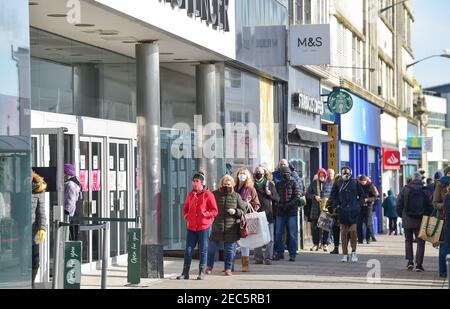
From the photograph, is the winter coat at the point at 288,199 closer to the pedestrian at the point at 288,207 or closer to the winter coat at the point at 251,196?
the pedestrian at the point at 288,207

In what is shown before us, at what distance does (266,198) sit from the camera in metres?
20.1

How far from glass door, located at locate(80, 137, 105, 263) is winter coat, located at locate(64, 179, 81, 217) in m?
1.52

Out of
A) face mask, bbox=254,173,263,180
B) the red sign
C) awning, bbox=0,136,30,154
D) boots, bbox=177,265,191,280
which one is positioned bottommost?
boots, bbox=177,265,191,280

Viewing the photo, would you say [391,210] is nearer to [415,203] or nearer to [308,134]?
[308,134]

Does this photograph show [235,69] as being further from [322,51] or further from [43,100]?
[43,100]

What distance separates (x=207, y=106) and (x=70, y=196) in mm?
5539

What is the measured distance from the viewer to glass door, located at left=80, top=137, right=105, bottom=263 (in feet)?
59.3

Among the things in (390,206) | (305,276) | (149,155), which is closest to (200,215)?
(149,155)

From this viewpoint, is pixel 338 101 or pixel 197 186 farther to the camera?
pixel 338 101

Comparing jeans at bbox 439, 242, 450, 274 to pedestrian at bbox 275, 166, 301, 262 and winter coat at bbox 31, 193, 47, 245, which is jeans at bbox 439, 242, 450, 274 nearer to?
pedestrian at bbox 275, 166, 301, 262

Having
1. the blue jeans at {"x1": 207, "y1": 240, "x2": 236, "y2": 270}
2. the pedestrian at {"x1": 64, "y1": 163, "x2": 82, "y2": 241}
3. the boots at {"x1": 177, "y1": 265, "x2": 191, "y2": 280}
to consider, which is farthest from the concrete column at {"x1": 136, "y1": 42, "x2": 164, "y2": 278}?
the pedestrian at {"x1": 64, "y1": 163, "x2": 82, "y2": 241}

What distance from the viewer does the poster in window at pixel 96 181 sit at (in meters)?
18.5

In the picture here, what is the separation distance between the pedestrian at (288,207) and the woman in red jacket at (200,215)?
3.99m
